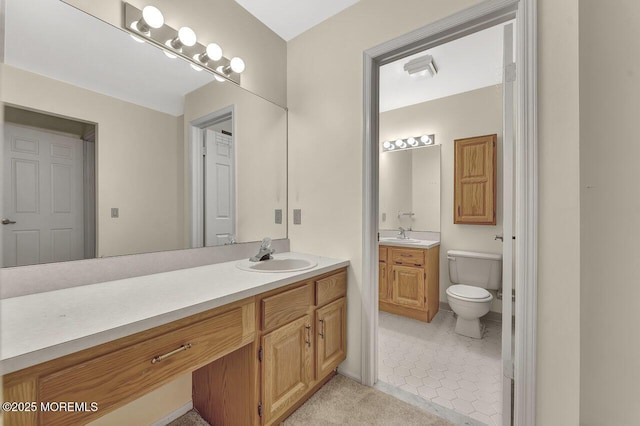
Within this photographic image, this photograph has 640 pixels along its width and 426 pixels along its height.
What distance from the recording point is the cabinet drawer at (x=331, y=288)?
145 centimetres

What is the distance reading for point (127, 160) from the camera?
4.00 ft

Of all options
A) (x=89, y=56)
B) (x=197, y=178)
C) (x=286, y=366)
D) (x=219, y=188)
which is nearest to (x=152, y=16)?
(x=89, y=56)

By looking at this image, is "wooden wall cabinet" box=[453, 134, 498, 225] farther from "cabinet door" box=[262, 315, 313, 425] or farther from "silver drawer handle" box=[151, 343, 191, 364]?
"silver drawer handle" box=[151, 343, 191, 364]

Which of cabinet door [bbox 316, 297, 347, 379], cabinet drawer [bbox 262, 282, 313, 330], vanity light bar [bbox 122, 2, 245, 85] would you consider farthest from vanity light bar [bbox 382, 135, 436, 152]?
cabinet drawer [bbox 262, 282, 313, 330]

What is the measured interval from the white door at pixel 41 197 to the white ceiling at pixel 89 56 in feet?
0.96

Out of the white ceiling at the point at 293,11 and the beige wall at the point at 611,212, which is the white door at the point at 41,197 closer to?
the white ceiling at the point at 293,11

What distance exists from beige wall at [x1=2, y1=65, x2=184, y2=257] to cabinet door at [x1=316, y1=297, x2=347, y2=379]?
94 cm

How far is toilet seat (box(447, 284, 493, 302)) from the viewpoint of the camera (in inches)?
83.3

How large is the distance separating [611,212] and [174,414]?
2017 millimetres

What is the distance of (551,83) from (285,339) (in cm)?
164

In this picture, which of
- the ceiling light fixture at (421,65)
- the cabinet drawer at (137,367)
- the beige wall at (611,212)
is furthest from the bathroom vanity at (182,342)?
the ceiling light fixture at (421,65)

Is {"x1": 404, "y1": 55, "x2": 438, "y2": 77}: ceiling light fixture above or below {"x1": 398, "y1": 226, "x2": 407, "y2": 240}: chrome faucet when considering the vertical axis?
above

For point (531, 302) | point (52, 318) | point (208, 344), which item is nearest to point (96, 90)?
point (52, 318)

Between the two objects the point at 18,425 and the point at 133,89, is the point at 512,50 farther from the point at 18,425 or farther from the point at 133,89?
the point at 18,425
